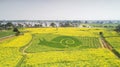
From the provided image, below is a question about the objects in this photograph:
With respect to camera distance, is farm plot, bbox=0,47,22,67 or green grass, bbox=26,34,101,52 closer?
farm plot, bbox=0,47,22,67

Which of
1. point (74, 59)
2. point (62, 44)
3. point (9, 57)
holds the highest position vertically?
point (62, 44)

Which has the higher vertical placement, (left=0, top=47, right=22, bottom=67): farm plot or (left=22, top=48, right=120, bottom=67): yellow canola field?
(left=0, top=47, right=22, bottom=67): farm plot

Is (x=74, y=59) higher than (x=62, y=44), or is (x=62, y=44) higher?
(x=62, y=44)

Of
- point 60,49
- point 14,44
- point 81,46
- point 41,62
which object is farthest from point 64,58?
point 14,44

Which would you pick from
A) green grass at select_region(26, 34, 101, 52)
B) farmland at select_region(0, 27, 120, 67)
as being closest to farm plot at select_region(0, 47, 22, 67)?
farmland at select_region(0, 27, 120, 67)

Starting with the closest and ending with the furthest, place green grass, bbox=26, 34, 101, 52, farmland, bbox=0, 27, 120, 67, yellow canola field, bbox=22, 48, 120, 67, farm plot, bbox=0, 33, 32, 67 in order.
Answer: farmland, bbox=0, 27, 120, 67 → farm plot, bbox=0, 33, 32, 67 → yellow canola field, bbox=22, 48, 120, 67 → green grass, bbox=26, 34, 101, 52

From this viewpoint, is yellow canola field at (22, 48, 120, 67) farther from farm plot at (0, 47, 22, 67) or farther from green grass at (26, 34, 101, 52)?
green grass at (26, 34, 101, 52)

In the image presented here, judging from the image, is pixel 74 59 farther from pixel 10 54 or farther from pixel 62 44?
pixel 62 44

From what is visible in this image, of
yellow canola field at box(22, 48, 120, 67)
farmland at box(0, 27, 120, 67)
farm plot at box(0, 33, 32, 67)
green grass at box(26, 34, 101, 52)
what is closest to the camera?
farmland at box(0, 27, 120, 67)

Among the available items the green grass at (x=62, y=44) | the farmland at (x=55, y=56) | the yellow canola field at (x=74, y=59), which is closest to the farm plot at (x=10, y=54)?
the farmland at (x=55, y=56)

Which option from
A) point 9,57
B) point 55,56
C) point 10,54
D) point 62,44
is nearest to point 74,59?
point 55,56

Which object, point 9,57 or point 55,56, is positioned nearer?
point 9,57
